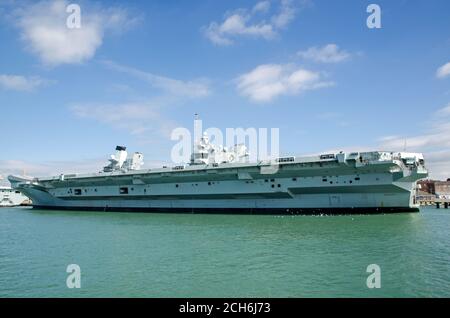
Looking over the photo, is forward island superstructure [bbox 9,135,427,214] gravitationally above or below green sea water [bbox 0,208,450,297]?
above

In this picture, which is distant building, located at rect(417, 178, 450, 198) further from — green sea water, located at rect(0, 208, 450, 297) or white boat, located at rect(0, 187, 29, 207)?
white boat, located at rect(0, 187, 29, 207)

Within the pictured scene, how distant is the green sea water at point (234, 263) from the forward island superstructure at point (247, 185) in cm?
766

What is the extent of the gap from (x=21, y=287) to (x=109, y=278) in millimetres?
1914

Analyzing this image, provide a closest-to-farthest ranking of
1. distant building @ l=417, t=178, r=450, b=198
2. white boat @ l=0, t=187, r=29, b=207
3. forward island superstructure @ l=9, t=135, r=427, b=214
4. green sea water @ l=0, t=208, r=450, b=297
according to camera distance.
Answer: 1. green sea water @ l=0, t=208, r=450, b=297
2. forward island superstructure @ l=9, t=135, r=427, b=214
3. white boat @ l=0, t=187, r=29, b=207
4. distant building @ l=417, t=178, r=450, b=198

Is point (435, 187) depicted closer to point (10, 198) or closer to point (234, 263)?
point (234, 263)

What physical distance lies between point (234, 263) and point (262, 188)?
17.7 meters

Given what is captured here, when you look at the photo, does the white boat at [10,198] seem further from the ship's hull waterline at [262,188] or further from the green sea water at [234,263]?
the green sea water at [234,263]

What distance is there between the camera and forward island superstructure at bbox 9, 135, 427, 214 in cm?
2347

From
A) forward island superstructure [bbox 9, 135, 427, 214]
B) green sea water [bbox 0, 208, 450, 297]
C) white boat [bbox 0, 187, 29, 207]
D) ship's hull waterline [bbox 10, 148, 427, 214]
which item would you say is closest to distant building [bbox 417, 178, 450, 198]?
forward island superstructure [bbox 9, 135, 427, 214]

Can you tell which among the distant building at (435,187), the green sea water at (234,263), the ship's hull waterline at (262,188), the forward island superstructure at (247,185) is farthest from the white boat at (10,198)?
the distant building at (435,187)

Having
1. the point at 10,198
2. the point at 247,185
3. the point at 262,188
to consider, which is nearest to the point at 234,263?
the point at 262,188

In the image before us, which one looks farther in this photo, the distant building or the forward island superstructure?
the distant building

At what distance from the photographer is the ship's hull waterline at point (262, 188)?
23500 mm

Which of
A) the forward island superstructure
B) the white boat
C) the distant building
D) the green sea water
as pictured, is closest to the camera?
the green sea water
